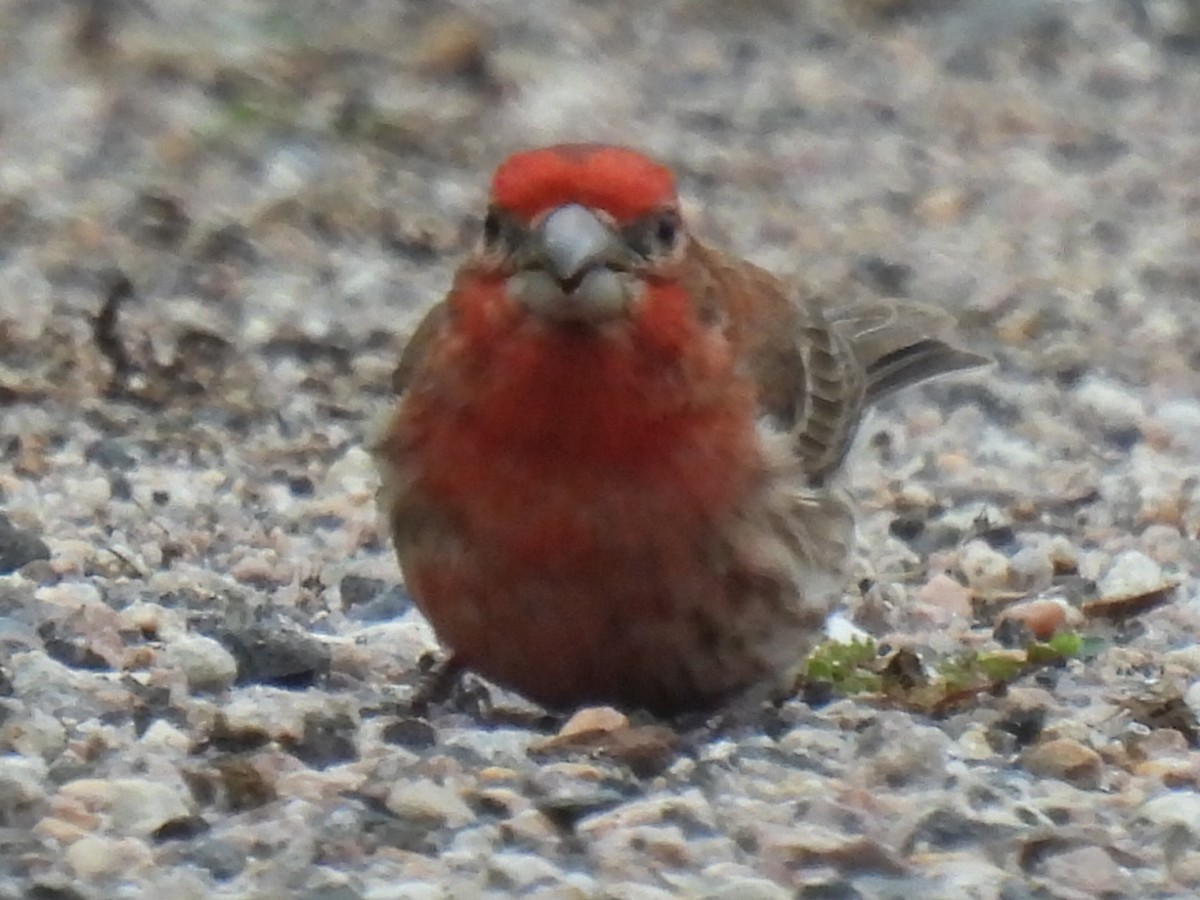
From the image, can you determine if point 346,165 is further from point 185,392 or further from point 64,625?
point 64,625

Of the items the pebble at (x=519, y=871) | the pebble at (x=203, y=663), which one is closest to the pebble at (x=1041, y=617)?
the pebble at (x=203, y=663)

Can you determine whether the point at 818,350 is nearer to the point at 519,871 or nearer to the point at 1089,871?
the point at 1089,871

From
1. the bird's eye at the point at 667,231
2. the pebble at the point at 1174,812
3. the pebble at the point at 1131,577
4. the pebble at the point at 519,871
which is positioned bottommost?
the pebble at the point at 519,871

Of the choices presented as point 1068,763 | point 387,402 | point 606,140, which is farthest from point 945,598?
point 606,140

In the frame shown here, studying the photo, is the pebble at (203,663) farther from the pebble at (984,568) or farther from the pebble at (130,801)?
the pebble at (984,568)

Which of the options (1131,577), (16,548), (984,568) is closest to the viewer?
(16,548)

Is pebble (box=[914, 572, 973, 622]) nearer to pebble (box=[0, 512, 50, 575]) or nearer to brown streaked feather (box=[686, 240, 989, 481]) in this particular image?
brown streaked feather (box=[686, 240, 989, 481])

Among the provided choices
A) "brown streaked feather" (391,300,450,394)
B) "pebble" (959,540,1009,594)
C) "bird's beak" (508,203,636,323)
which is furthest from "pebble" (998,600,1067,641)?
"bird's beak" (508,203,636,323)
